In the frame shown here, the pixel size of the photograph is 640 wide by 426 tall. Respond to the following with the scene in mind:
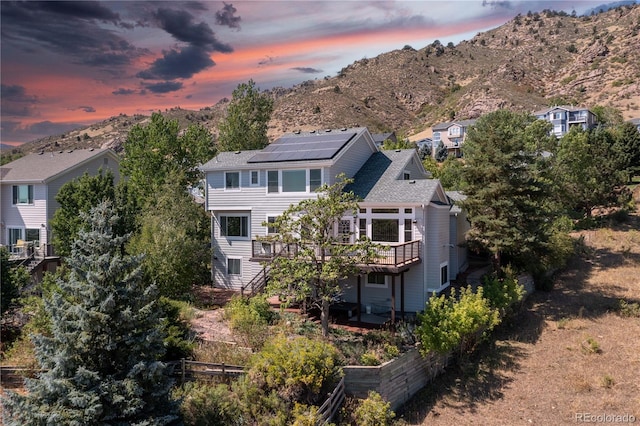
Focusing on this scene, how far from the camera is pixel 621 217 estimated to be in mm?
39844

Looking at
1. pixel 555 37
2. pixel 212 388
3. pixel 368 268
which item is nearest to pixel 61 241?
pixel 212 388

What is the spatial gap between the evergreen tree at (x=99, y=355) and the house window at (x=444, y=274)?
15.1 metres

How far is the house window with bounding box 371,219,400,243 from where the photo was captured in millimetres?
22203

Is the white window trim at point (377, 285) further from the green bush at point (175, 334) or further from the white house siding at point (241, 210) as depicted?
the green bush at point (175, 334)

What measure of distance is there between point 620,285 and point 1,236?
140 ft

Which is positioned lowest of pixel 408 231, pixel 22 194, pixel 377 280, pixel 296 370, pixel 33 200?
pixel 296 370

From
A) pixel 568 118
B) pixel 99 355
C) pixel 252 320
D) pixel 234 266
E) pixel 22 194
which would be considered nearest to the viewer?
pixel 99 355

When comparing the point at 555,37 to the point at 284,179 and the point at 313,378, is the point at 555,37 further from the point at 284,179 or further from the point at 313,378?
the point at 313,378

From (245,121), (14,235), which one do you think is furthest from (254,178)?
(14,235)

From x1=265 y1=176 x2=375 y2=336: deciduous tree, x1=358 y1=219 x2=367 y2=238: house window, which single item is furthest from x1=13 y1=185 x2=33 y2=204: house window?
x1=358 y1=219 x2=367 y2=238: house window

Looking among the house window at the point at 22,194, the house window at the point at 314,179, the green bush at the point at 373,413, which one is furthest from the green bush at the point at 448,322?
the house window at the point at 22,194

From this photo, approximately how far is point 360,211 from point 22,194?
1015 inches

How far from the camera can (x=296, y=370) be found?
1413cm

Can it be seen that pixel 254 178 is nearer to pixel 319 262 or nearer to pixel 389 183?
pixel 389 183
